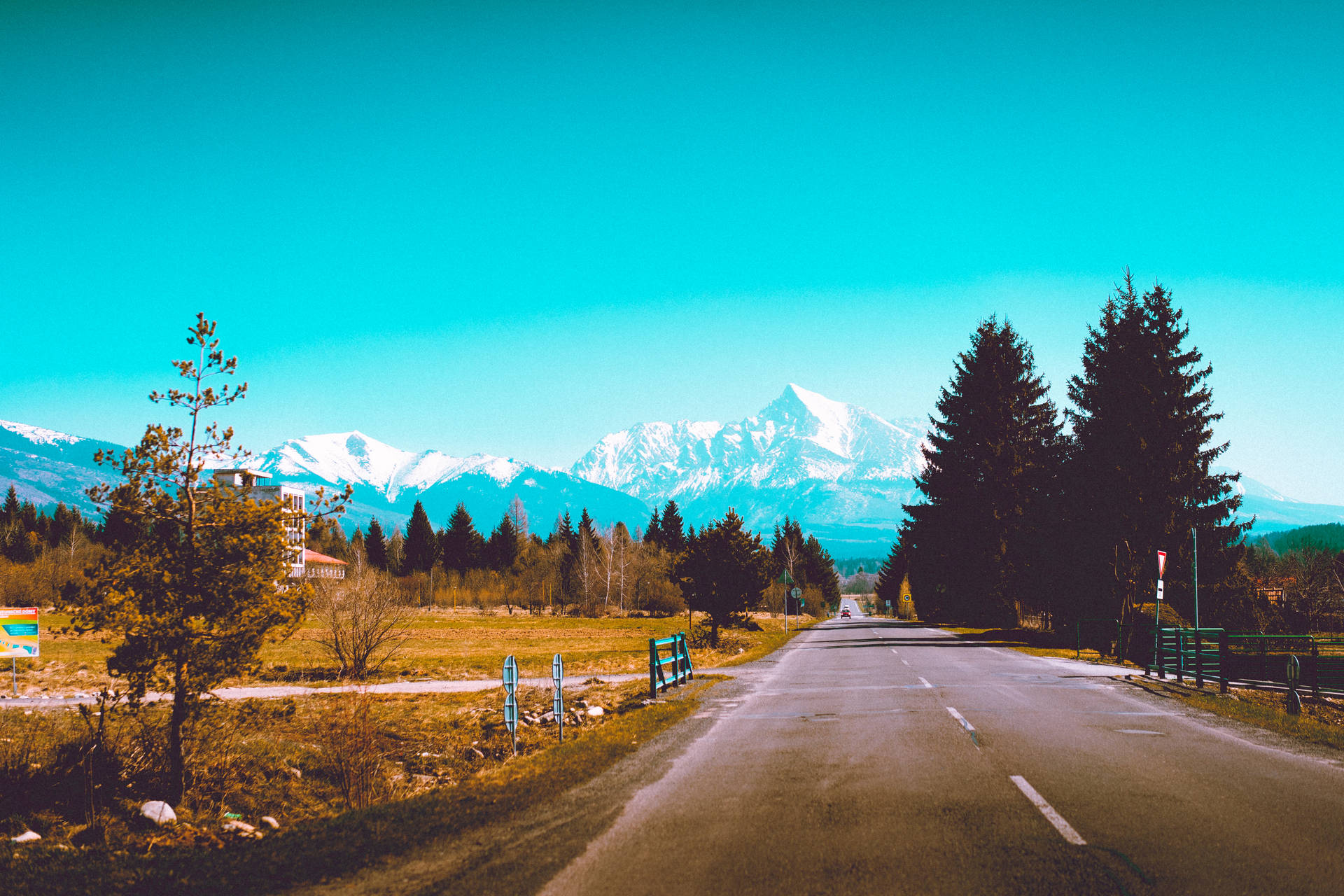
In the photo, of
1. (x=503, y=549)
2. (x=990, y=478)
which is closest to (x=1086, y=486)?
(x=990, y=478)

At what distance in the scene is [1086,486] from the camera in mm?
34312

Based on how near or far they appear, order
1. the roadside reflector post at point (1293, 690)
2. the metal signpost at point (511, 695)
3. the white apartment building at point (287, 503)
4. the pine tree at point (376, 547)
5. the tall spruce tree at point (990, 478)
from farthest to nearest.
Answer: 1. the pine tree at point (376, 547)
2. the tall spruce tree at point (990, 478)
3. the roadside reflector post at point (1293, 690)
4. the metal signpost at point (511, 695)
5. the white apartment building at point (287, 503)

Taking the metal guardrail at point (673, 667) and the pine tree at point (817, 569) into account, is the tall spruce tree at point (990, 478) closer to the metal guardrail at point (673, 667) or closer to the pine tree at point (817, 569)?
the metal guardrail at point (673, 667)

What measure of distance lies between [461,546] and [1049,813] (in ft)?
356

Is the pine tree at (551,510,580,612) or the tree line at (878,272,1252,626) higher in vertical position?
the tree line at (878,272,1252,626)

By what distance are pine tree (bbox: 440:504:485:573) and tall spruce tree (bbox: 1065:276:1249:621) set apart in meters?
85.5

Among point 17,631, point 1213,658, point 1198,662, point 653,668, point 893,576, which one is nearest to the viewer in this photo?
point 653,668

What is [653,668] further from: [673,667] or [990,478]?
[990,478]

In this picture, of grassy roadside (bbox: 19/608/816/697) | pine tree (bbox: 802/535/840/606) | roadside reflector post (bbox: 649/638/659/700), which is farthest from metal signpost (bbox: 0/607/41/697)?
pine tree (bbox: 802/535/840/606)

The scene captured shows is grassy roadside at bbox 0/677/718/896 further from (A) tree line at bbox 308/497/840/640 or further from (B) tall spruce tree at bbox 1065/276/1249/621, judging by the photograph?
(A) tree line at bbox 308/497/840/640

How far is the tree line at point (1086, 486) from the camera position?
3294cm

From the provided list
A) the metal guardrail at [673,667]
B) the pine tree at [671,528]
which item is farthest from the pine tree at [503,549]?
the metal guardrail at [673,667]

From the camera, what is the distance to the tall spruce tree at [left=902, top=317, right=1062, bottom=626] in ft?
140

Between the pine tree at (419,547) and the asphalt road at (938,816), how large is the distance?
326 feet
